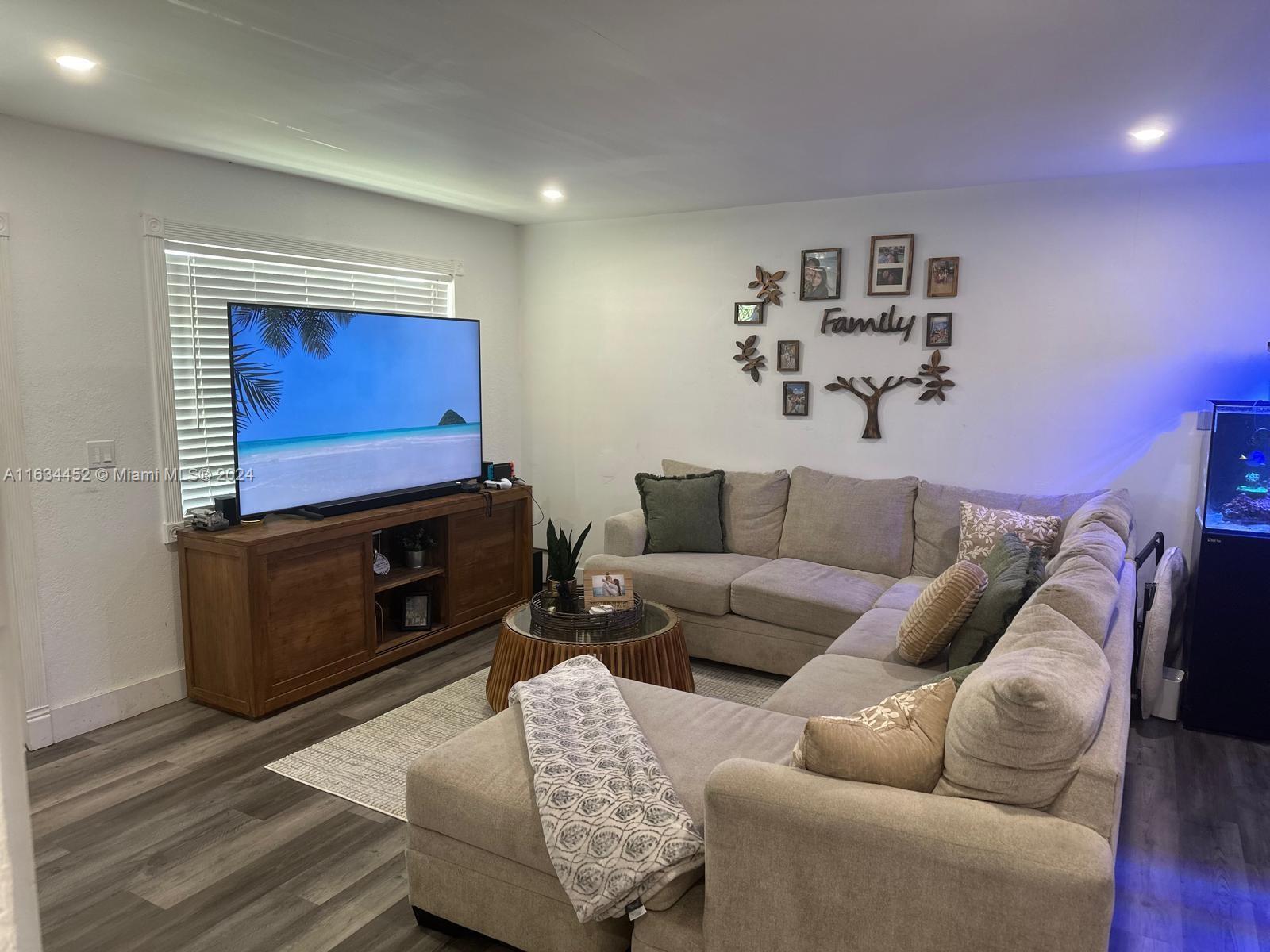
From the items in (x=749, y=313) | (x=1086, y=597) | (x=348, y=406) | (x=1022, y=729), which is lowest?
(x=1022, y=729)

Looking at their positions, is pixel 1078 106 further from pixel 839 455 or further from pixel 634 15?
pixel 839 455

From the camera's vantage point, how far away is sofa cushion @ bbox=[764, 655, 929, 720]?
269 cm

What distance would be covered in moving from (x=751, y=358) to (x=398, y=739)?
284 centimetres

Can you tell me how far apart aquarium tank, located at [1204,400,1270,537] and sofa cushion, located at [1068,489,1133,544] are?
31 cm

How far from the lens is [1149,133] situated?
323cm

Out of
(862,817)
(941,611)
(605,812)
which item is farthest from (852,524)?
(862,817)

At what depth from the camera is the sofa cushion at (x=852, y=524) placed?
4355 mm

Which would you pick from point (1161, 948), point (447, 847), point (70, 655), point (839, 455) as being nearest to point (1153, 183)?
point (839, 455)

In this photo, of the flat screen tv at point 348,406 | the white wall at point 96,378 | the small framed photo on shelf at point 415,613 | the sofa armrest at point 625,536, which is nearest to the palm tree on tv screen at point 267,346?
the flat screen tv at point 348,406

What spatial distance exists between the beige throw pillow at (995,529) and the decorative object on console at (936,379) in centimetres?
67

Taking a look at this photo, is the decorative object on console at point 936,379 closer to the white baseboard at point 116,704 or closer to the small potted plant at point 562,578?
the small potted plant at point 562,578

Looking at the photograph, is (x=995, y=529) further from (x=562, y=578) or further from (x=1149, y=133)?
(x=562, y=578)

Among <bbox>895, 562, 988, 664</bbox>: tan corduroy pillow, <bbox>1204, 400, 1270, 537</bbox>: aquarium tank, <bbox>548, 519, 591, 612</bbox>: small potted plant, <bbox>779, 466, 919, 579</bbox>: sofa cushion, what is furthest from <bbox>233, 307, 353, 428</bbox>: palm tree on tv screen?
<bbox>1204, 400, 1270, 537</bbox>: aquarium tank

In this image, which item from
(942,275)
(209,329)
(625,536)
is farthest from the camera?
(625,536)
